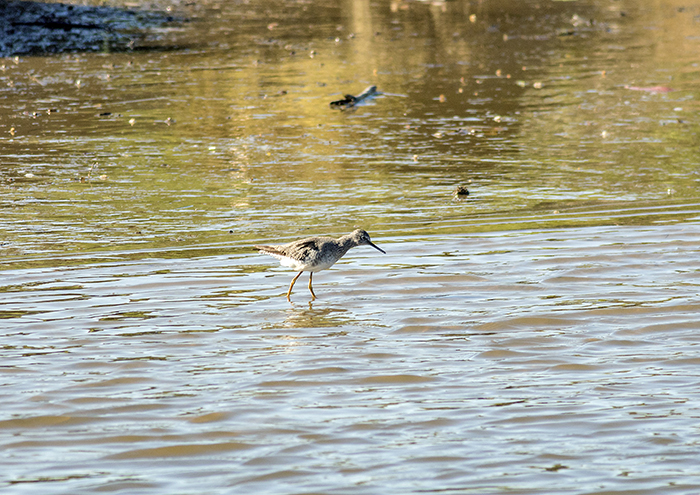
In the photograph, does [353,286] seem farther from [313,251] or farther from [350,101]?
[350,101]

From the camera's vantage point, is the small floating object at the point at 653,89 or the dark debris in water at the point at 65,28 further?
the dark debris in water at the point at 65,28

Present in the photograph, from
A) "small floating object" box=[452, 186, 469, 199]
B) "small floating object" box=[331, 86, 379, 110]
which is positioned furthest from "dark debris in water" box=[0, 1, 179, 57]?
"small floating object" box=[452, 186, 469, 199]

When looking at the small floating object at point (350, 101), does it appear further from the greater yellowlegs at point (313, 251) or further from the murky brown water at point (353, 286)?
the greater yellowlegs at point (313, 251)

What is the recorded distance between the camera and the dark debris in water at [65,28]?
2797 centimetres

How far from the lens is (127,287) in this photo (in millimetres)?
10102

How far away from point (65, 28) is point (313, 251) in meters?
22.6

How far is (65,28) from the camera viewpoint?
29797 mm

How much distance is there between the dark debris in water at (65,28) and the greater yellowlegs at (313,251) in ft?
63.6

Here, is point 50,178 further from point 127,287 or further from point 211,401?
point 211,401

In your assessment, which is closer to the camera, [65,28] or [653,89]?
[653,89]

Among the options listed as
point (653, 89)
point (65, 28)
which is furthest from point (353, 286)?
point (65, 28)

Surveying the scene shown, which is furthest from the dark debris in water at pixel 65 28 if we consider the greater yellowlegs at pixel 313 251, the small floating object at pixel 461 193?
the greater yellowlegs at pixel 313 251

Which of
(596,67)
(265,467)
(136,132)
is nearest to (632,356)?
(265,467)

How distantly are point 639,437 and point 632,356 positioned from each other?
1.69 metres
